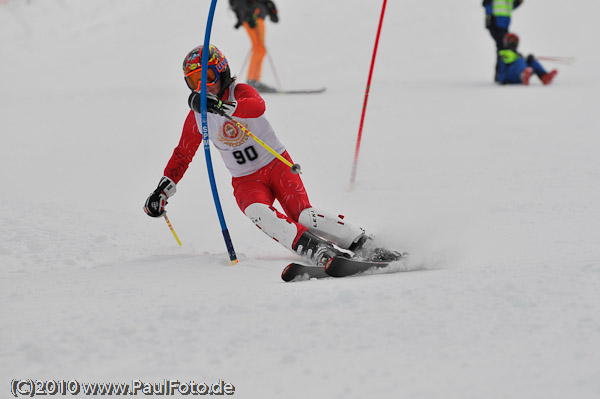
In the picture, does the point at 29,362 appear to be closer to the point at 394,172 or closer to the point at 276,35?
the point at 394,172

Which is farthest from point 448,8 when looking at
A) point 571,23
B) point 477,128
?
point 477,128

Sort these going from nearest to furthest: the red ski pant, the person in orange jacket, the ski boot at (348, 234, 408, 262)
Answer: the ski boot at (348, 234, 408, 262), the red ski pant, the person in orange jacket

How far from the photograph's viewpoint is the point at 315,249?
3254 mm

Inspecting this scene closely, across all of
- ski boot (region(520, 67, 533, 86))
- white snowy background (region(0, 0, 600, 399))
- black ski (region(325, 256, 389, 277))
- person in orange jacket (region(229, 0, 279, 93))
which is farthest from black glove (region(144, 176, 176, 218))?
ski boot (region(520, 67, 533, 86))

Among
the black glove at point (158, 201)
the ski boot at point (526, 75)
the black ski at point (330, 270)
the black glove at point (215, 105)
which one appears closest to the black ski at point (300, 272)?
the black ski at point (330, 270)

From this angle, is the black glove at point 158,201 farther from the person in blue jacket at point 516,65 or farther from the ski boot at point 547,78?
the ski boot at point 547,78

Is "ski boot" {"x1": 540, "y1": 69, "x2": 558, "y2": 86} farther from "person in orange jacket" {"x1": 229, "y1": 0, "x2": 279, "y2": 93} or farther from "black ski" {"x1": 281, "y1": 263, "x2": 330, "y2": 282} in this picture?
"black ski" {"x1": 281, "y1": 263, "x2": 330, "y2": 282}

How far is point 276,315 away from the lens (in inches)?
93.2

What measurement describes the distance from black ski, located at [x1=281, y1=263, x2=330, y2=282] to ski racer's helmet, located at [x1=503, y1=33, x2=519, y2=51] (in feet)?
23.5

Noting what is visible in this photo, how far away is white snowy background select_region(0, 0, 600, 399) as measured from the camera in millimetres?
2043

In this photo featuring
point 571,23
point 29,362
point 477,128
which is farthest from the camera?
point 571,23

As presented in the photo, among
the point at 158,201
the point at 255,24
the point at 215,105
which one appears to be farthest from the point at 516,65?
the point at 215,105

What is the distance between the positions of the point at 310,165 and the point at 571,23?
1004 cm

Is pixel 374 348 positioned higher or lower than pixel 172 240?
higher
